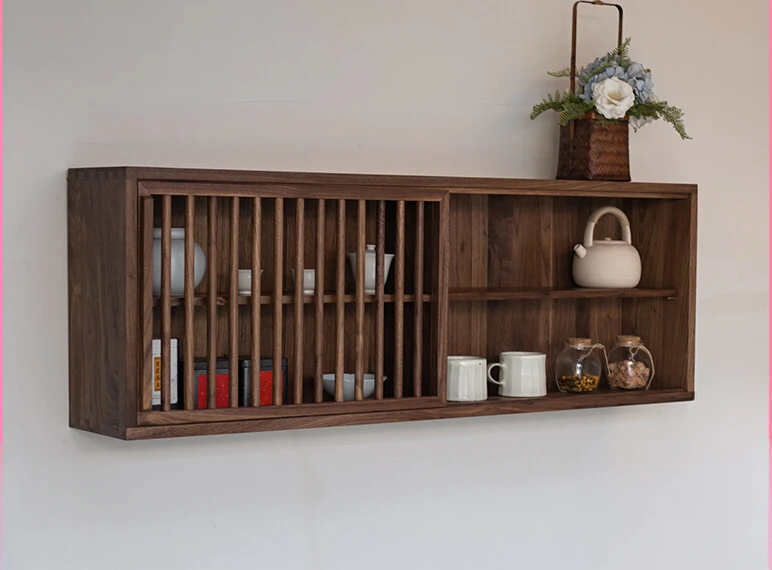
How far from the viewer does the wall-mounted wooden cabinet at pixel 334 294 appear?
1.91 m

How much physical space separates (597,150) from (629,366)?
1.58 ft

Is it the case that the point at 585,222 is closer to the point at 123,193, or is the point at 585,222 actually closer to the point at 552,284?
the point at 552,284

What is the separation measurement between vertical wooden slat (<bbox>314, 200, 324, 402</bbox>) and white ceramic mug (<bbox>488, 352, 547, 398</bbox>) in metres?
0.43

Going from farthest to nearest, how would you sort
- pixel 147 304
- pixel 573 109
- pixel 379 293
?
pixel 573 109, pixel 379 293, pixel 147 304

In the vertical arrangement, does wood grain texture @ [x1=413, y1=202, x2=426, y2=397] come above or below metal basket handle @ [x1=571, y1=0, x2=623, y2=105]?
below

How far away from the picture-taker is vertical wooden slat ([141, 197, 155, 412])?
1873 millimetres

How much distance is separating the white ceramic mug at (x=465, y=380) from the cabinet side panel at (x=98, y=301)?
0.68 m

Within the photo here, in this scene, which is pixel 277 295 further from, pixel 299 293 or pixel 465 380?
pixel 465 380

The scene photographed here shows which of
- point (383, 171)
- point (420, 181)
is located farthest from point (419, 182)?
point (383, 171)

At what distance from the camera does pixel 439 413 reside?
2.17 meters

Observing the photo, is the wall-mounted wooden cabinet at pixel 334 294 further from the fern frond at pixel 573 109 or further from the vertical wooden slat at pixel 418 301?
the fern frond at pixel 573 109

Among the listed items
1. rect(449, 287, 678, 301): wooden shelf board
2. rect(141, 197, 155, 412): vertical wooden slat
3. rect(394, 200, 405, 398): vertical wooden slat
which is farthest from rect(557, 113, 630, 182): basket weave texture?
rect(141, 197, 155, 412): vertical wooden slat

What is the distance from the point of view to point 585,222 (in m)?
2.54

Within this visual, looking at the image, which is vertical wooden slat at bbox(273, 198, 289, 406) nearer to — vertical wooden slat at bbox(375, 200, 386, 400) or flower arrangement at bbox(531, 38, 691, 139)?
vertical wooden slat at bbox(375, 200, 386, 400)
